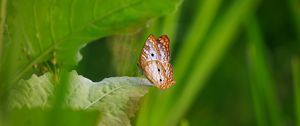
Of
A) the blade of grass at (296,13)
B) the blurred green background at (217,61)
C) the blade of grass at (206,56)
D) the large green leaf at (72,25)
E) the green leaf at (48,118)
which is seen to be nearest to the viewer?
the green leaf at (48,118)

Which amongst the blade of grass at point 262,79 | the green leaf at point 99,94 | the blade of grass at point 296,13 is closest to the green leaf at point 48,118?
the green leaf at point 99,94

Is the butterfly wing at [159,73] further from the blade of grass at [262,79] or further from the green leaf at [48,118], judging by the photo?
the blade of grass at [262,79]

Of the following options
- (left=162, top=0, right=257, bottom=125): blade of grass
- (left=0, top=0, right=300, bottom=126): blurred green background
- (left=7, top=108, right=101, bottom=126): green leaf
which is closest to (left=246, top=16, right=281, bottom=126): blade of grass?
(left=0, top=0, right=300, bottom=126): blurred green background

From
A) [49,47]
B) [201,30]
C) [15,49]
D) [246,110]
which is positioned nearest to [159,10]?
[49,47]

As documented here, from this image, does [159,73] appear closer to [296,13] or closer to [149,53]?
[149,53]

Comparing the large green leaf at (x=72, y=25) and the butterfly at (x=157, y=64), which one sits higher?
the large green leaf at (x=72, y=25)

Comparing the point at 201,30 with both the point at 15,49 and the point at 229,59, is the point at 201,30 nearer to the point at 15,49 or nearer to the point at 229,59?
the point at 15,49

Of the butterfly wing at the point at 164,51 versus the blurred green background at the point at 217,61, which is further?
the blurred green background at the point at 217,61
